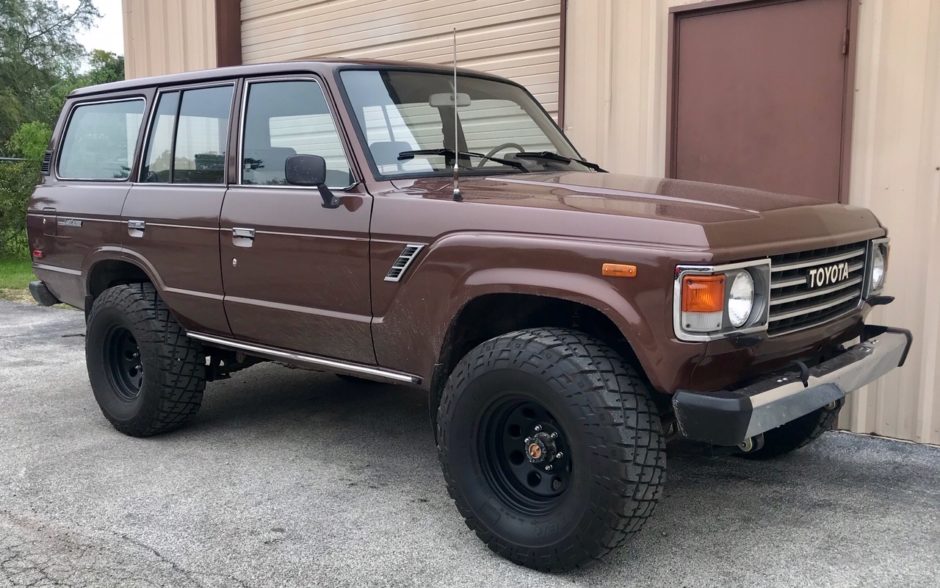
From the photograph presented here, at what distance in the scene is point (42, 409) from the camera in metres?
5.35

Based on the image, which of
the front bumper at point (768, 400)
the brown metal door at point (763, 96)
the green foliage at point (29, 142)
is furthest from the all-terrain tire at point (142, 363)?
the green foliage at point (29, 142)

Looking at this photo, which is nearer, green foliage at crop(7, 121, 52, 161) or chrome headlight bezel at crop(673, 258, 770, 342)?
chrome headlight bezel at crop(673, 258, 770, 342)

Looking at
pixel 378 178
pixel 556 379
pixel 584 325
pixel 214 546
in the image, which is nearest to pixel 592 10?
pixel 378 178

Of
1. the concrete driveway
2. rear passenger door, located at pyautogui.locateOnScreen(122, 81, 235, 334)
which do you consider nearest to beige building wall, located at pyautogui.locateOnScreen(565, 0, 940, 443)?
the concrete driveway

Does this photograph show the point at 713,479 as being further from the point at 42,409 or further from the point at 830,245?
the point at 42,409

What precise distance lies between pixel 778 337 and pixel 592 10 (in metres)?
3.58

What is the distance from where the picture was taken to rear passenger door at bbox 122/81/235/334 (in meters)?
4.26

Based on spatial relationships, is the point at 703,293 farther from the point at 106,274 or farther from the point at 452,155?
the point at 106,274

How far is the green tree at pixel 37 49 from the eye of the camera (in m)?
24.0

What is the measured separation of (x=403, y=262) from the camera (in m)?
3.42

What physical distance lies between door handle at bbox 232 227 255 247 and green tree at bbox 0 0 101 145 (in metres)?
21.8

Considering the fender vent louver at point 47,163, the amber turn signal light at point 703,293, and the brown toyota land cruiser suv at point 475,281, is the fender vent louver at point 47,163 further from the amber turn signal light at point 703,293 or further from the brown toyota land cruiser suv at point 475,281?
the amber turn signal light at point 703,293

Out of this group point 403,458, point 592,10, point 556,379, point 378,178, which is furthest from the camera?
point 592,10

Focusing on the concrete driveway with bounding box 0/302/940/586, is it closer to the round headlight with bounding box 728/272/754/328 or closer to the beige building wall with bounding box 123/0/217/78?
the round headlight with bounding box 728/272/754/328
